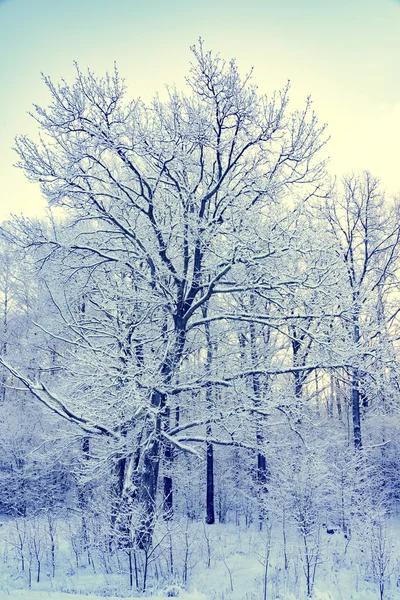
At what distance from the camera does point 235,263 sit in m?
9.38

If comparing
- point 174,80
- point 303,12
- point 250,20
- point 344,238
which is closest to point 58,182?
point 174,80

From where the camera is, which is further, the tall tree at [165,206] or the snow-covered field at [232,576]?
the tall tree at [165,206]

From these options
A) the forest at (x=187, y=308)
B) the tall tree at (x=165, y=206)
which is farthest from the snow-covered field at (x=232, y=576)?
the tall tree at (x=165, y=206)

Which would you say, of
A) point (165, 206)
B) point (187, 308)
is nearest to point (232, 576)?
point (187, 308)

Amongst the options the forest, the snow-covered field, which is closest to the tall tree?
the forest

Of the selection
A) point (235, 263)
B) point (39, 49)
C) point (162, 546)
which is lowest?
point (162, 546)

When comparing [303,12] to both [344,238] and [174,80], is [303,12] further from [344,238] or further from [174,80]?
[344,238]

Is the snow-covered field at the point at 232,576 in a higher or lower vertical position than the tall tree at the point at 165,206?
lower

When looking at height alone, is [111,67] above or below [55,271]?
above

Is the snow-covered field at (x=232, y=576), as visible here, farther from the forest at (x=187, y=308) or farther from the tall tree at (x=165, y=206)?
the tall tree at (x=165, y=206)

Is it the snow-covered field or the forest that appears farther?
the forest

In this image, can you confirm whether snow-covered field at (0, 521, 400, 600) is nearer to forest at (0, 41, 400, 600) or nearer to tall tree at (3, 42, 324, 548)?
forest at (0, 41, 400, 600)

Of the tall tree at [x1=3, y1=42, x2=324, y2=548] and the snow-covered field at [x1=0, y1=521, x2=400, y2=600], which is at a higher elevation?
the tall tree at [x1=3, y1=42, x2=324, y2=548]

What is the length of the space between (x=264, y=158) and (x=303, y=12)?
12.9ft
